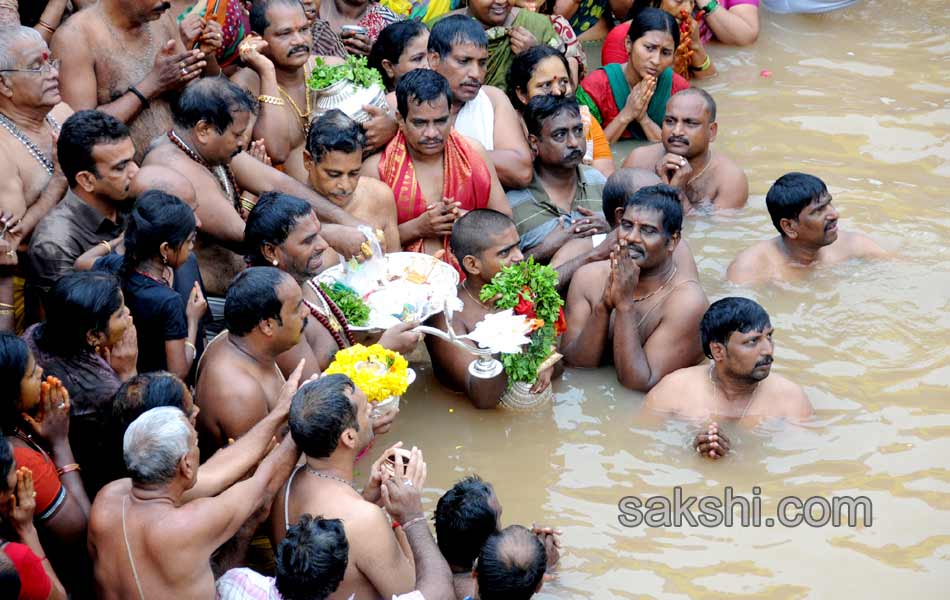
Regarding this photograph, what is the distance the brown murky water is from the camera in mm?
6270

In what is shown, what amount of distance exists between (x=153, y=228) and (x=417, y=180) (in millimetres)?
2376

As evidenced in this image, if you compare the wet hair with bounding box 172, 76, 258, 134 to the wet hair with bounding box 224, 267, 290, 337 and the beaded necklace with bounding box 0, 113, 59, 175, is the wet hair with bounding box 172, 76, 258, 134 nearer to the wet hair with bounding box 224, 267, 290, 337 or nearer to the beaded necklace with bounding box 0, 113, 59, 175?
the beaded necklace with bounding box 0, 113, 59, 175

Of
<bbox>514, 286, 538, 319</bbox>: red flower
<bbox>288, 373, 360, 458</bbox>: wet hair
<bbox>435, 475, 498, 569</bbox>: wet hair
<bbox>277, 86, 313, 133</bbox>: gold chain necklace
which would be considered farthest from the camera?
<bbox>277, 86, 313, 133</bbox>: gold chain necklace

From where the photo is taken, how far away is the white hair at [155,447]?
4.84 metres

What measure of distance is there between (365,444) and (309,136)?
2405mm

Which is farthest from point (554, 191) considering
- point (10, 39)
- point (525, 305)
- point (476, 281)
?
point (10, 39)

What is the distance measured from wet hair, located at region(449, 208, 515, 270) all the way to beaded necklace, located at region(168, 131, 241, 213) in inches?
49.5

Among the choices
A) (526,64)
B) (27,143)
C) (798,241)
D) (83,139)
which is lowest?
(798,241)

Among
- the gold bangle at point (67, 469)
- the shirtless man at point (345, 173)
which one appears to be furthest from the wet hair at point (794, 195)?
the gold bangle at point (67, 469)

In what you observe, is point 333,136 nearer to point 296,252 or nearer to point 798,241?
point 296,252

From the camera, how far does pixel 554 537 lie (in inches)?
241

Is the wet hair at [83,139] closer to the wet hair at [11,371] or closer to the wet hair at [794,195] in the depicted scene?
the wet hair at [11,371]

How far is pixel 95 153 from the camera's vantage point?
617cm

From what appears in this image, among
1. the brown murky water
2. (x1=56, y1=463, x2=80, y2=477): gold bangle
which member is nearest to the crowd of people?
(x1=56, y1=463, x2=80, y2=477): gold bangle
